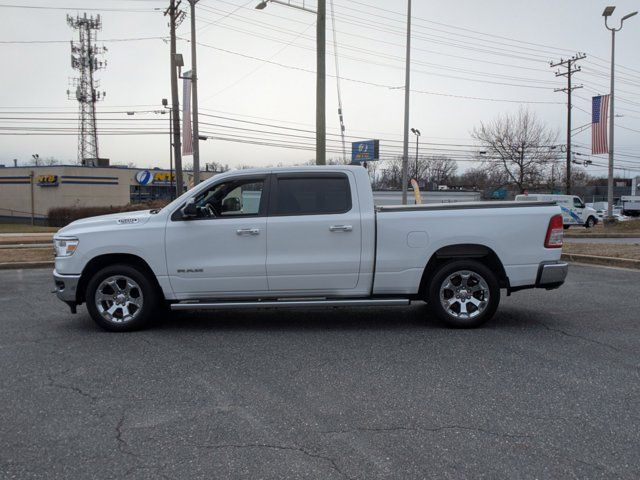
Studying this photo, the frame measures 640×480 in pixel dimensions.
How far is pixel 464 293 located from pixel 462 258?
0.42 m

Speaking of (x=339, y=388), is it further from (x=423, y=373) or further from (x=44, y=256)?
(x=44, y=256)

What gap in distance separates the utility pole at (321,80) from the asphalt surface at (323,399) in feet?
35.0

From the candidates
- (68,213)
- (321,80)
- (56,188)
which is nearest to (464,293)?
(321,80)

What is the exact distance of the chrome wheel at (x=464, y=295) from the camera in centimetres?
658

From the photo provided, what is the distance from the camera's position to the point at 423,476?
3.17 meters

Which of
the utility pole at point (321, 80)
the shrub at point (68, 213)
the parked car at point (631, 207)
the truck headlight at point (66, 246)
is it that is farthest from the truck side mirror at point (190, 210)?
the parked car at point (631, 207)

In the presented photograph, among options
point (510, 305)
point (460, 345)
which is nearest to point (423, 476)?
point (460, 345)

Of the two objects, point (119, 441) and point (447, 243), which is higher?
point (447, 243)

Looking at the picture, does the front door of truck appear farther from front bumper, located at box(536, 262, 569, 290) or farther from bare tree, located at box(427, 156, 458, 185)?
bare tree, located at box(427, 156, 458, 185)

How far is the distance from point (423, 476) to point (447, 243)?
3708 millimetres

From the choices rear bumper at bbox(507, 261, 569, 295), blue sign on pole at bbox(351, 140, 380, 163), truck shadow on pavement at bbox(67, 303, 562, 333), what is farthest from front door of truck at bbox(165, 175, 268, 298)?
blue sign on pole at bbox(351, 140, 380, 163)

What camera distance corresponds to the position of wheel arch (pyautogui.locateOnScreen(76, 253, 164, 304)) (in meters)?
6.66

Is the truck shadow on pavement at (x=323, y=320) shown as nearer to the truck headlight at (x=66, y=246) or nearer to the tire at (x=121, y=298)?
the tire at (x=121, y=298)

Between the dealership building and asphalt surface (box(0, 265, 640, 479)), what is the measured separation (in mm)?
45485
